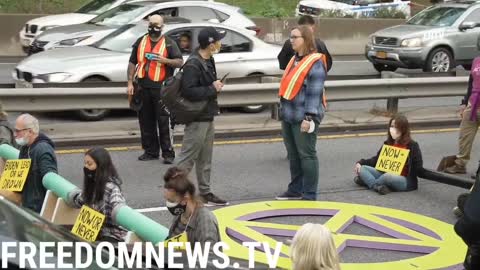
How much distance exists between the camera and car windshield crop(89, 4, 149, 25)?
16.2 meters

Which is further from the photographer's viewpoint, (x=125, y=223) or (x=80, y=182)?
(x=80, y=182)

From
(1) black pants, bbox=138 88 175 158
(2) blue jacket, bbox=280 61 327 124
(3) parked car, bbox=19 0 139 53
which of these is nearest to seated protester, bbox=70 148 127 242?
(2) blue jacket, bbox=280 61 327 124

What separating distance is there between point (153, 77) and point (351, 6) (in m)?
20.2

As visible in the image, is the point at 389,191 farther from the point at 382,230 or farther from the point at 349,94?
the point at 349,94

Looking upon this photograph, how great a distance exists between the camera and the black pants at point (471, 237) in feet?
15.9

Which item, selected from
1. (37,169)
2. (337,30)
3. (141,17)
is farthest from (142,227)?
(337,30)

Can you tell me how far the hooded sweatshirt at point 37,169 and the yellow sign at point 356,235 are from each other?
1.60 meters

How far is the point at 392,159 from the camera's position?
8.75 metres

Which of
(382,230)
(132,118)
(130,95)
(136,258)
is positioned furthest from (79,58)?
(136,258)

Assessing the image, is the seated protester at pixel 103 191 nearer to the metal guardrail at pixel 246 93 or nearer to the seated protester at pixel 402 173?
the seated protester at pixel 402 173

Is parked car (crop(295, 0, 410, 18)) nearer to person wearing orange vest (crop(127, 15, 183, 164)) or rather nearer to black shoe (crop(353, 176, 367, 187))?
person wearing orange vest (crop(127, 15, 183, 164))

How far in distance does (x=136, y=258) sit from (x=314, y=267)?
0.91 m

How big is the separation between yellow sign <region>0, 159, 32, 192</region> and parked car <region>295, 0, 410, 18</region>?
70.2 ft

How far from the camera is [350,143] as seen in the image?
11539mm
